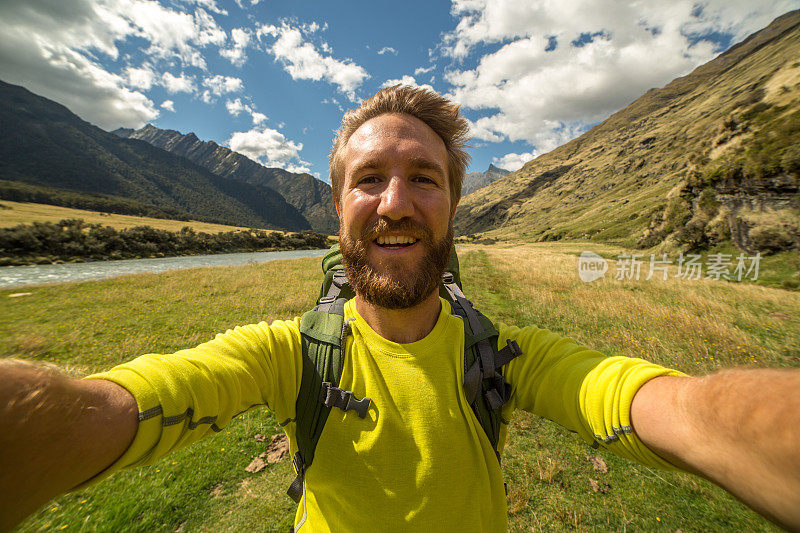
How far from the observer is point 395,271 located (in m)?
2.14

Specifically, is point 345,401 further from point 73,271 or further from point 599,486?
point 73,271

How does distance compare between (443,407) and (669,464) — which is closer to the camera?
(669,464)

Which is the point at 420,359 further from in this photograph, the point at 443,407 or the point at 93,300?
the point at 93,300

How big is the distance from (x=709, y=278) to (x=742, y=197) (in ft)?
28.9

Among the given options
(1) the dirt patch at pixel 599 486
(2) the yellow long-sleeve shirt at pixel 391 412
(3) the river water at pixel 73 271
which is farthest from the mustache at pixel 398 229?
(3) the river water at pixel 73 271

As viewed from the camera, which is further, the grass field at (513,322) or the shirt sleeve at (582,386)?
the grass field at (513,322)

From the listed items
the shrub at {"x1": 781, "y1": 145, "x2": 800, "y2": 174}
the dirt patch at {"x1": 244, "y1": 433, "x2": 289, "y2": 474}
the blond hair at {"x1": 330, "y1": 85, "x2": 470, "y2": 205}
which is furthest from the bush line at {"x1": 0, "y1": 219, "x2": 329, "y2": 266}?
the shrub at {"x1": 781, "y1": 145, "x2": 800, "y2": 174}

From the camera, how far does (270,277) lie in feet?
75.0

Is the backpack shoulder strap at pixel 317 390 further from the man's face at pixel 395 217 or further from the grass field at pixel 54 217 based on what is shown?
the grass field at pixel 54 217

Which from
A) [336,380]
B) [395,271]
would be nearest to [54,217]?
[336,380]

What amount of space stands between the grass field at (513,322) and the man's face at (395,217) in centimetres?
359

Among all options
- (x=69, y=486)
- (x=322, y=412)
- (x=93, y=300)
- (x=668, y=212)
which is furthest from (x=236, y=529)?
(x=668, y=212)

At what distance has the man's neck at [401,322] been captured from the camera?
7.15ft

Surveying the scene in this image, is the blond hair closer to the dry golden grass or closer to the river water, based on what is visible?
the dry golden grass
